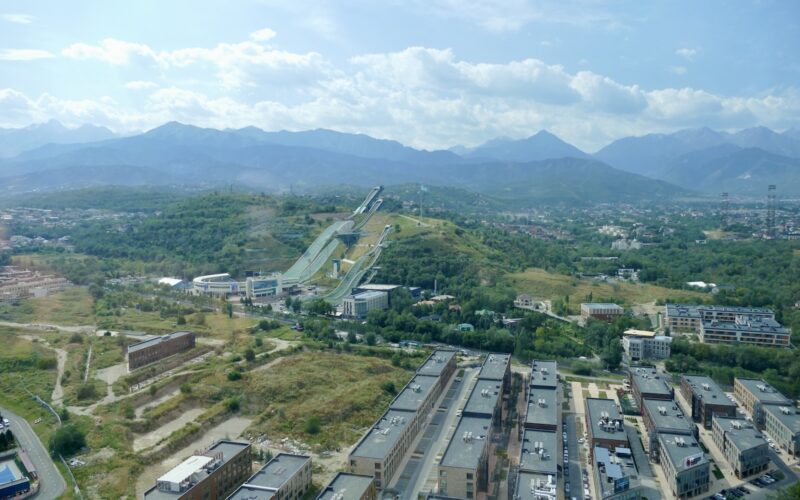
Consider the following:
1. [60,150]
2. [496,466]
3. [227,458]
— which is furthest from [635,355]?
[60,150]

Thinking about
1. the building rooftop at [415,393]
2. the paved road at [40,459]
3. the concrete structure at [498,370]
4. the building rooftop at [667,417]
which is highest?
the concrete structure at [498,370]

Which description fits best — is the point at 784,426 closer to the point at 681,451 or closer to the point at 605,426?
the point at 681,451

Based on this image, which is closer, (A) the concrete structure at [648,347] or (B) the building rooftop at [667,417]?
(B) the building rooftop at [667,417]

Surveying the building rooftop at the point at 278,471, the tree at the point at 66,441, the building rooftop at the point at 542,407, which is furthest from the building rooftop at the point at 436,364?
the tree at the point at 66,441

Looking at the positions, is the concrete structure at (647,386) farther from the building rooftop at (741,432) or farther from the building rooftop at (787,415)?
the building rooftop at (787,415)

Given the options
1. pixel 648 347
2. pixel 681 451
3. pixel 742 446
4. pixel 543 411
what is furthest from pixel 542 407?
pixel 648 347

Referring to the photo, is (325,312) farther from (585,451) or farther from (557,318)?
(585,451)
